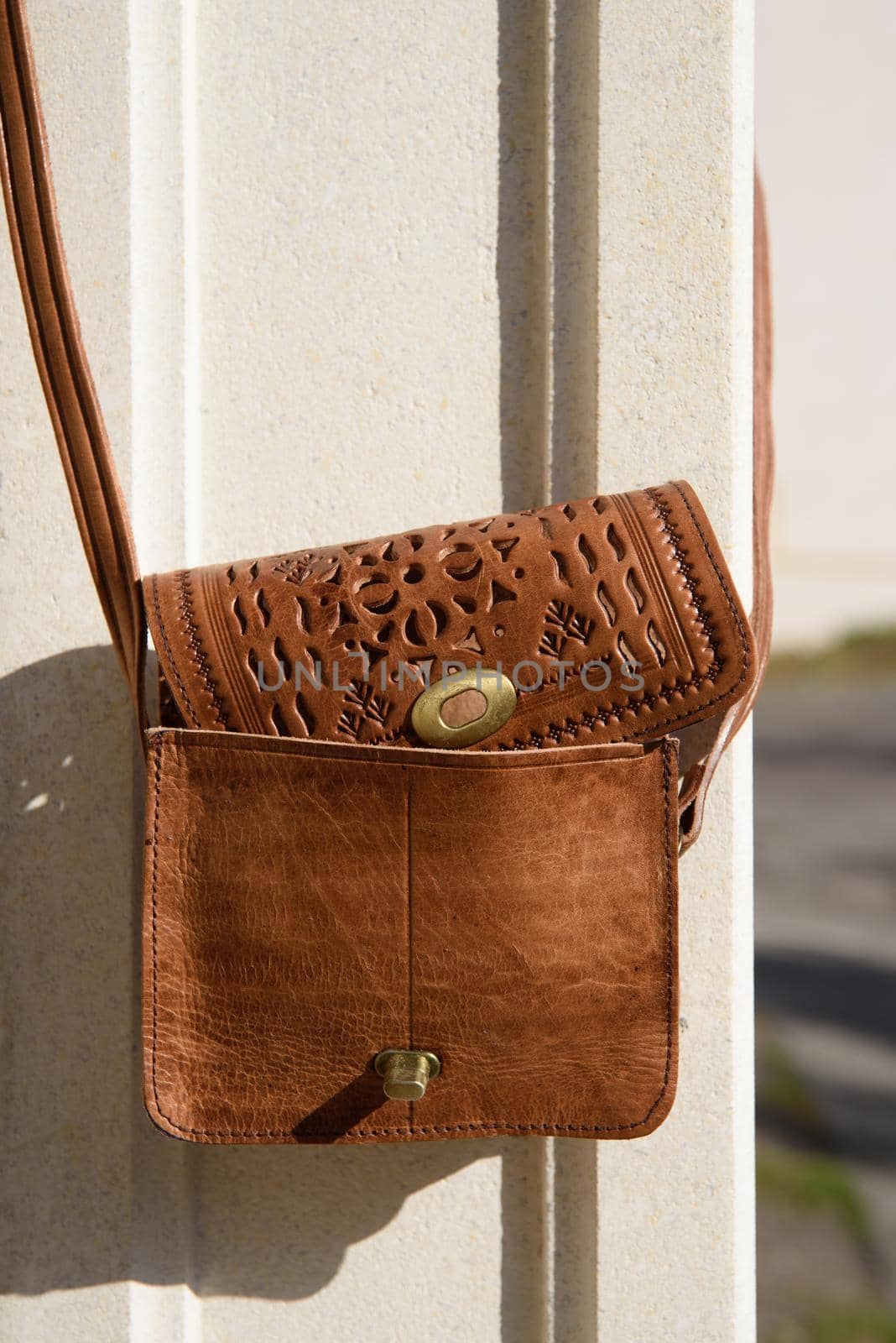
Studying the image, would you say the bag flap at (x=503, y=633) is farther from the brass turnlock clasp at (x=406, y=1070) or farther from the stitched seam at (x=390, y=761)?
the brass turnlock clasp at (x=406, y=1070)

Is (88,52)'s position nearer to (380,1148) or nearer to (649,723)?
(649,723)

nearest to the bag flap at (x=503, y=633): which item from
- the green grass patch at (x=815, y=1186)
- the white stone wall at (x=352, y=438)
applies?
the white stone wall at (x=352, y=438)

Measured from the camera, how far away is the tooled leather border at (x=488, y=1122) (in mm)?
569

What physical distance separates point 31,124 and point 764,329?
57 centimetres

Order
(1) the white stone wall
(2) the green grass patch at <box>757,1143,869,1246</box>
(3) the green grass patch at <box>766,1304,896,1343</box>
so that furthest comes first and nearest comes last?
(2) the green grass patch at <box>757,1143,869,1246</box>
(3) the green grass patch at <box>766,1304,896,1343</box>
(1) the white stone wall

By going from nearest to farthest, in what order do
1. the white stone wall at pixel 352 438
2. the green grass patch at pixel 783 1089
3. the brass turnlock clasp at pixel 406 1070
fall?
the brass turnlock clasp at pixel 406 1070
the white stone wall at pixel 352 438
the green grass patch at pixel 783 1089

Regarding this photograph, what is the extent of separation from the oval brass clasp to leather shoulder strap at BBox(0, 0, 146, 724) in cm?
20

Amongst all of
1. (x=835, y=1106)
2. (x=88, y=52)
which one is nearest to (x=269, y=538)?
(x=88, y=52)

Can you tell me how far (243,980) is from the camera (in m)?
0.57

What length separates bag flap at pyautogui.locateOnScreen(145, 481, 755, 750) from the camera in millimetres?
563

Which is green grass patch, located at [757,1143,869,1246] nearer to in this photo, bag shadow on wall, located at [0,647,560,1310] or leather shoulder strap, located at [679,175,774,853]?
bag shadow on wall, located at [0,647,560,1310]

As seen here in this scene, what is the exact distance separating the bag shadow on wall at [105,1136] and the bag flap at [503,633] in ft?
0.55

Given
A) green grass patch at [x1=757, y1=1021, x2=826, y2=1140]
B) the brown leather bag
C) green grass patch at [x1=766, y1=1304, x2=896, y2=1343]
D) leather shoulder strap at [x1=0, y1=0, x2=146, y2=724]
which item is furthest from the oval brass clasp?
green grass patch at [x1=757, y1=1021, x2=826, y2=1140]

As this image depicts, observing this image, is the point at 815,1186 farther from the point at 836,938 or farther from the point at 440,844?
the point at 440,844
